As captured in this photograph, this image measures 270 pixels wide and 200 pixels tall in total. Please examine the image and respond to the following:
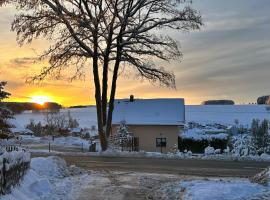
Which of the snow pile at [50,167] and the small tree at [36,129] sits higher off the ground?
the small tree at [36,129]

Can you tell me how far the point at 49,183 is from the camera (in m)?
14.9

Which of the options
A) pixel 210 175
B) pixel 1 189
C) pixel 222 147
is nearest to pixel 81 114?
pixel 222 147

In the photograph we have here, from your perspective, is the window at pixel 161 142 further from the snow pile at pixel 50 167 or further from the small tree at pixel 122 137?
the snow pile at pixel 50 167

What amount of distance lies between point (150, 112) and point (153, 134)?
3.02 metres

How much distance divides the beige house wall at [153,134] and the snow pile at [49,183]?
32500mm

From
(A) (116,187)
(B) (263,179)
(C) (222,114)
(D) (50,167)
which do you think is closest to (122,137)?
(D) (50,167)

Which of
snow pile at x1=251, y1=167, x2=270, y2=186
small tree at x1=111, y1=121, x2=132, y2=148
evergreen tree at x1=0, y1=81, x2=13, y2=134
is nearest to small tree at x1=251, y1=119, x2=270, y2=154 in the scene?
small tree at x1=111, y1=121, x2=132, y2=148

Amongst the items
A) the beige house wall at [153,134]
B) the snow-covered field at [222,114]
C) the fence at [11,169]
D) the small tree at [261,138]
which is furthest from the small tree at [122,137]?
the fence at [11,169]

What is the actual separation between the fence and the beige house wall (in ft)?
122

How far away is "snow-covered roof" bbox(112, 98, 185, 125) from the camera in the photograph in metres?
52.7

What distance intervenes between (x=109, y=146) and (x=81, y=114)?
78.4m

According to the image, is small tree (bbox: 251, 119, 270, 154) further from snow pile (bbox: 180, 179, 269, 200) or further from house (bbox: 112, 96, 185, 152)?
snow pile (bbox: 180, 179, 269, 200)

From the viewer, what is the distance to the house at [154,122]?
169ft

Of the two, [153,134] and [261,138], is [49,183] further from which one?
[153,134]
